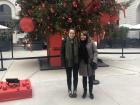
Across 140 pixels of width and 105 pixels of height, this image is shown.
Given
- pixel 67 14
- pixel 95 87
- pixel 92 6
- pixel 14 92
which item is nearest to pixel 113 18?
pixel 92 6

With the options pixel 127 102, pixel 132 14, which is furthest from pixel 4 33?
pixel 127 102

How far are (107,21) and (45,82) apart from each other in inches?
174

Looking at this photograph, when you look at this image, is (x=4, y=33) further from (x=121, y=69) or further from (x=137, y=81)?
(x=137, y=81)

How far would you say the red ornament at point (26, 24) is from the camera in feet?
39.6

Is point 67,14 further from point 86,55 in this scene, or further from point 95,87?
point 86,55

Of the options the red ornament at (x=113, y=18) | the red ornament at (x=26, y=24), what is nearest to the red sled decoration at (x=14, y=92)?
the red ornament at (x=26, y=24)

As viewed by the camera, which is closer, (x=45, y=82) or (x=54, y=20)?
(x=45, y=82)

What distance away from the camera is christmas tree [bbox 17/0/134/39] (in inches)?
456

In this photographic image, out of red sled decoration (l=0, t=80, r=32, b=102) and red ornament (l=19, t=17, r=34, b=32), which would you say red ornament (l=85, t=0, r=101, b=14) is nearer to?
red ornament (l=19, t=17, r=34, b=32)

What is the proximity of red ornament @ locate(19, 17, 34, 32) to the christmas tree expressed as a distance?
12 centimetres

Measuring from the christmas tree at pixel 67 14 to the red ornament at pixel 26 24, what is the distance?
0.12 meters

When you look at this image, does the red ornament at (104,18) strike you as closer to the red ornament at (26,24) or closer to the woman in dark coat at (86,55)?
the red ornament at (26,24)

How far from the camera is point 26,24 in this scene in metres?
12.5

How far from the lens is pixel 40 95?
314 inches
